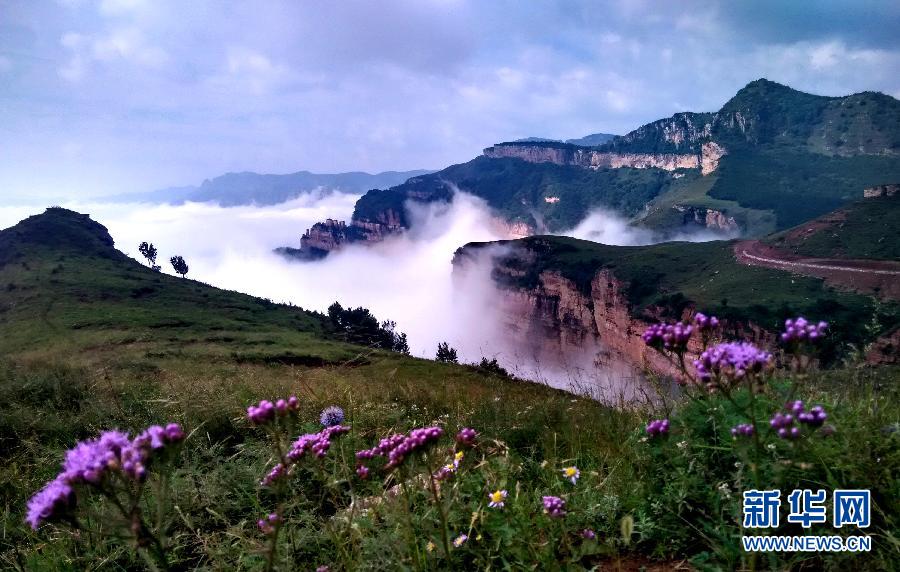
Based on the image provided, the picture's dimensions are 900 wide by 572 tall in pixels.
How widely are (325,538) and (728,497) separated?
2.73 metres

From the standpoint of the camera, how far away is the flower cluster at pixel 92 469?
7.20ft

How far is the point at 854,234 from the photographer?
9612 cm

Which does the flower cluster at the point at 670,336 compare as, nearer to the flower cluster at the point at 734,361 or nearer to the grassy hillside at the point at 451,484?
the flower cluster at the point at 734,361

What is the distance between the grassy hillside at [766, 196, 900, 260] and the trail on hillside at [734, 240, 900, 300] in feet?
8.53

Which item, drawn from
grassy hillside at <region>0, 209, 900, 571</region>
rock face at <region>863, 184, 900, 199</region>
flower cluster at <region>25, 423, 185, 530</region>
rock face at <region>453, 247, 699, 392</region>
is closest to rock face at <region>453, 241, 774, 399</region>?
rock face at <region>453, 247, 699, 392</region>

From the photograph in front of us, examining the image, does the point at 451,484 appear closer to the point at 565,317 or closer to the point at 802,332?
the point at 802,332

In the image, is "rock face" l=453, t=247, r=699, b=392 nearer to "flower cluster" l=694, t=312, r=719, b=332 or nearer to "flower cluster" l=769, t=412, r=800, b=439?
"flower cluster" l=694, t=312, r=719, b=332

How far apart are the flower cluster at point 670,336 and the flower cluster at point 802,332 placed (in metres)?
0.53

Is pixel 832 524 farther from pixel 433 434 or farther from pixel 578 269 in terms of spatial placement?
pixel 578 269

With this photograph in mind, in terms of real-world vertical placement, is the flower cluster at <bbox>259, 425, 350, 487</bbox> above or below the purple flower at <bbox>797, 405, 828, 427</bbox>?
below

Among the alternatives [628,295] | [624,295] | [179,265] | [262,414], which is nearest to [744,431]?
[262,414]

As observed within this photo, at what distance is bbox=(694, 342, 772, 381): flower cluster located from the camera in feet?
8.90

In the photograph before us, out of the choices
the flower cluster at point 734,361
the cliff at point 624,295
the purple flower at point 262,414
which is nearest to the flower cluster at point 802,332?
the flower cluster at point 734,361

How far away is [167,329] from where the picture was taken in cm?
6341
